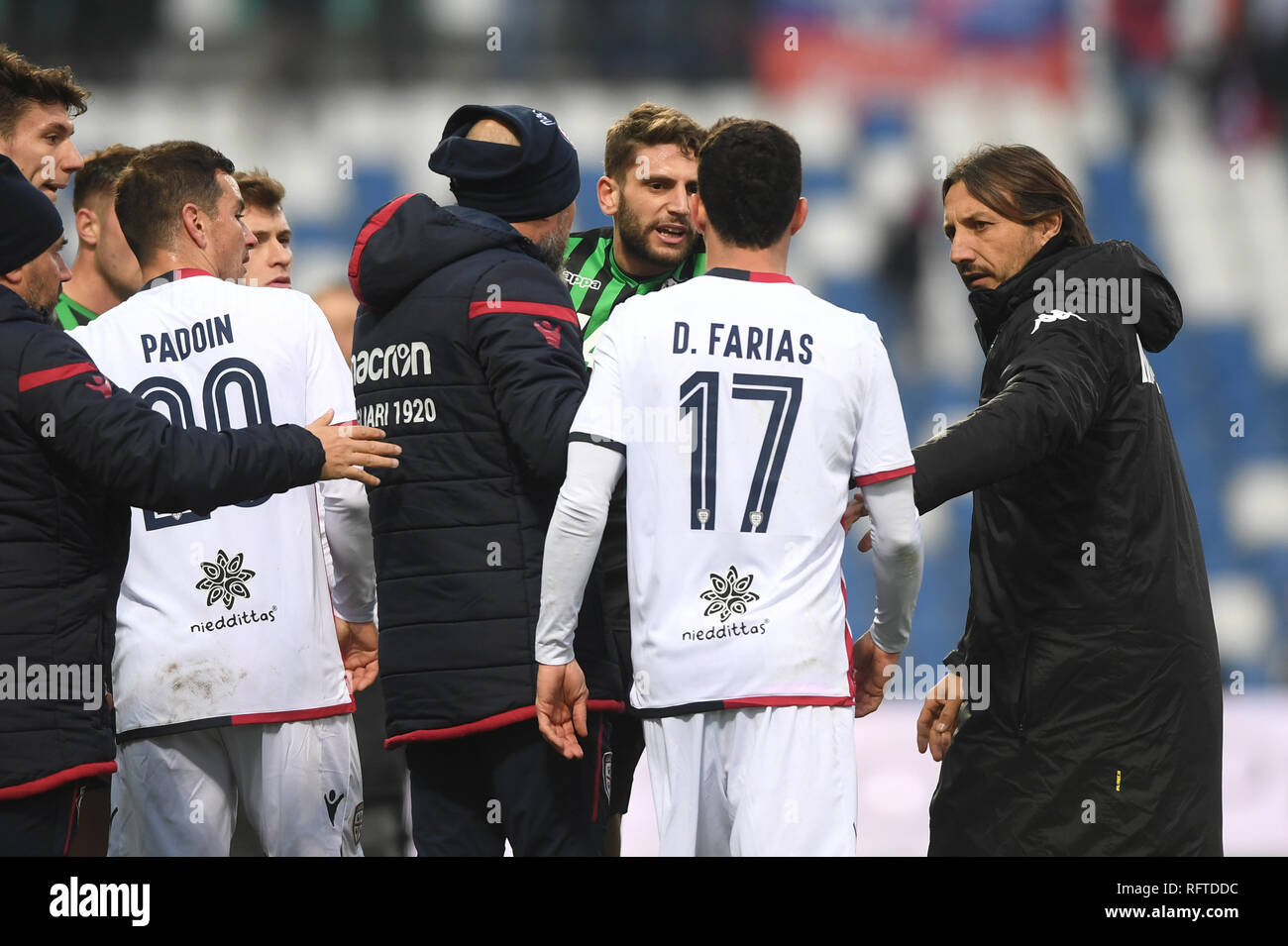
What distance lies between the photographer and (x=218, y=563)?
3.95 metres

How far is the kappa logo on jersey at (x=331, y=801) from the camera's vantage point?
4.00 m

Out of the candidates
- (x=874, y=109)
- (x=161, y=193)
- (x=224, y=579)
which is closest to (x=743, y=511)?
(x=224, y=579)

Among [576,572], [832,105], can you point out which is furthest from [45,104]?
[832,105]

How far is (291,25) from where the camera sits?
41.0ft

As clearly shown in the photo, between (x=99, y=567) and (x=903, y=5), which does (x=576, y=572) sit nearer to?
(x=99, y=567)

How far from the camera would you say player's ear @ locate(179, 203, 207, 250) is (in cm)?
418

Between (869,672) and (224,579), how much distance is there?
1.66m

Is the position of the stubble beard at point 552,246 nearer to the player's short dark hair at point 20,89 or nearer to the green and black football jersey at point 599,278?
the green and black football jersey at point 599,278

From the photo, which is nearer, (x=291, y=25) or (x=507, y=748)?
(x=507, y=748)

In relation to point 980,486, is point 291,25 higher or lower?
higher

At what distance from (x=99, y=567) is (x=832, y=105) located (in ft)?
33.7

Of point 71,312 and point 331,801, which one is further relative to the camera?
point 71,312

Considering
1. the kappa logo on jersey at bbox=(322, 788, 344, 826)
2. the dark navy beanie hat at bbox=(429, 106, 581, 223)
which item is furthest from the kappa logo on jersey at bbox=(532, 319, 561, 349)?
the kappa logo on jersey at bbox=(322, 788, 344, 826)

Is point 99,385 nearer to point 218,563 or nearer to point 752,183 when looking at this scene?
point 218,563
